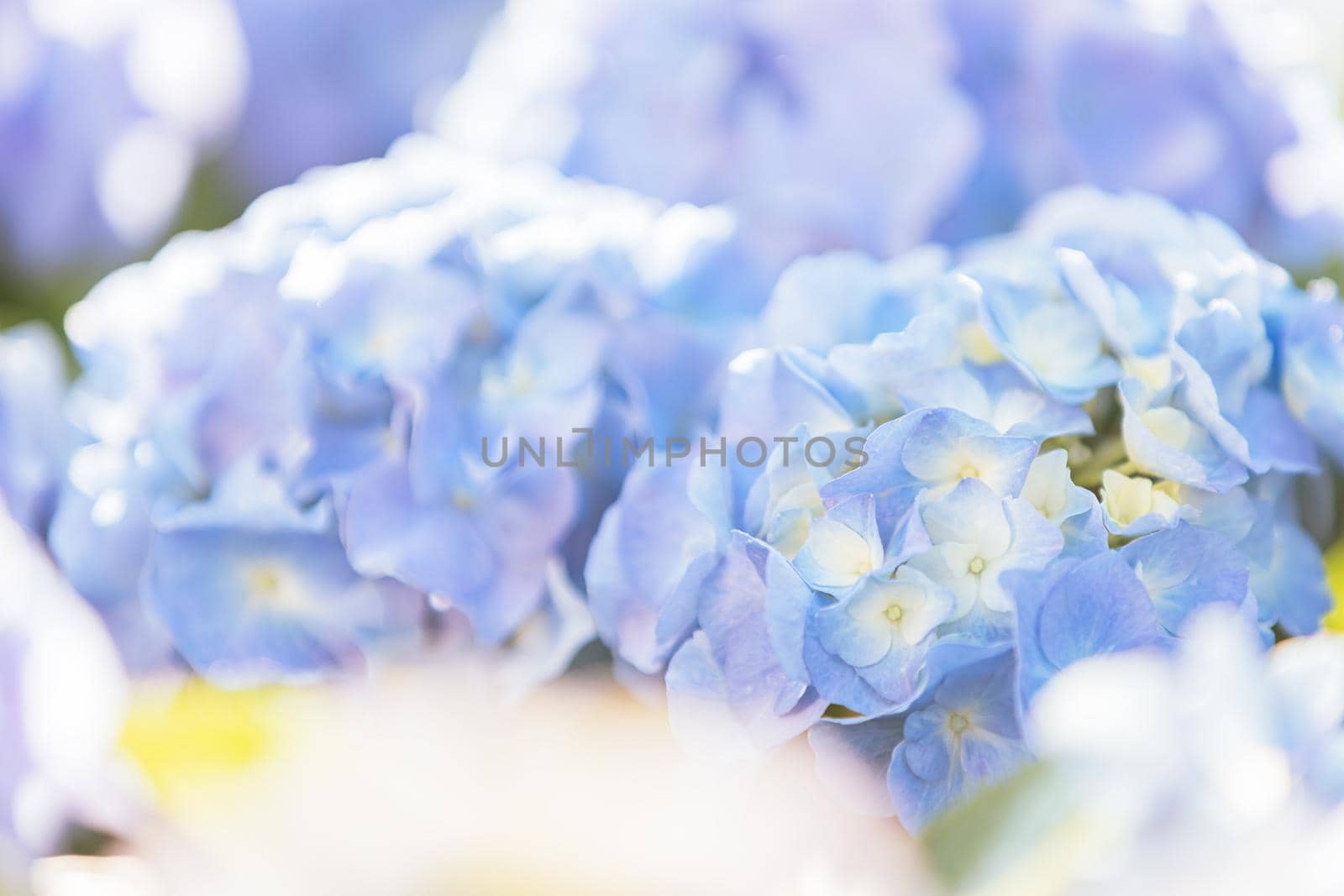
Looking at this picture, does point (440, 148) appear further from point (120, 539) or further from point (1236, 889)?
point (1236, 889)

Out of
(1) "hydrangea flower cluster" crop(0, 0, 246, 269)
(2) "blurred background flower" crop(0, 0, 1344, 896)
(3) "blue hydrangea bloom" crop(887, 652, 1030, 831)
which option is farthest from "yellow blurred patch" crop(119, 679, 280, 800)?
(1) "hydrangea flower cluster" crop(0, 0, 246, 269)

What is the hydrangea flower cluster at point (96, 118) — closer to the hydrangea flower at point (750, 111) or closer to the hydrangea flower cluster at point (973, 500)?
the hydrangea flower at point (750, 111)

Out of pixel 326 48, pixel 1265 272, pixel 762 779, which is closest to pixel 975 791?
pixel 762 779

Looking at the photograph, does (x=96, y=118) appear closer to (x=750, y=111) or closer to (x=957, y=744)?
(x=750, y=111)

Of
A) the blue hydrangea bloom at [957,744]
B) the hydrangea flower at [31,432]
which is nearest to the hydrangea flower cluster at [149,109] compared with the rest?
the hydrangea flower at [31,432]

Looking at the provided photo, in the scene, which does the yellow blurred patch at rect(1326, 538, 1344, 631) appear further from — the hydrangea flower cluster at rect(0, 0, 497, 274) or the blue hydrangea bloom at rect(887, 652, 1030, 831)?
the hydrangea flower cluster at rect(0, 0, 497, 274)

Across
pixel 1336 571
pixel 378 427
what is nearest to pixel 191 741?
pixel 378 427
